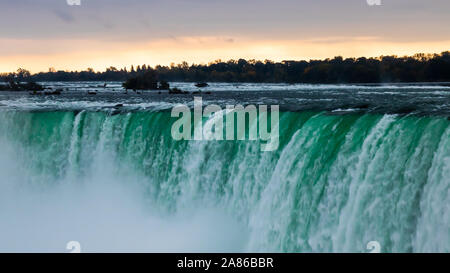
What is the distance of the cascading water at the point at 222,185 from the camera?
11.2m

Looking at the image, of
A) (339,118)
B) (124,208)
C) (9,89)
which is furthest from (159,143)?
(9,89)

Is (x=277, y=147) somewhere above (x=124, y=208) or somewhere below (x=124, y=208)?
above

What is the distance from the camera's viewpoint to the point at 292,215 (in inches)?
526

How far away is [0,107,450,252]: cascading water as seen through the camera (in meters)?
11.2

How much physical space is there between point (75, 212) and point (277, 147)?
25.5 feet

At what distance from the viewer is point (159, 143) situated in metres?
18.7

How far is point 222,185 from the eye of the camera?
16250 mm

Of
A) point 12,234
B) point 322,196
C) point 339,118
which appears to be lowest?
point 12,234
